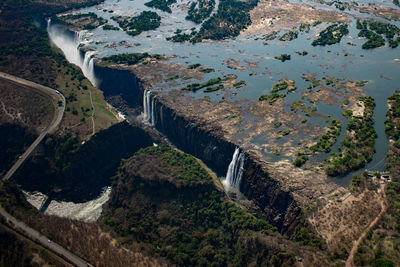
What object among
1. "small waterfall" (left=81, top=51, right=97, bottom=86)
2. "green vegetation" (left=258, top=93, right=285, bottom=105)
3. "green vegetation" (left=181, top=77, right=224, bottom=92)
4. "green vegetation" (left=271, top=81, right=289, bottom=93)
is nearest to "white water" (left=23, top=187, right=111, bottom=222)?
"green vegetation" (left=181, top=77, right=224, bottom=92)

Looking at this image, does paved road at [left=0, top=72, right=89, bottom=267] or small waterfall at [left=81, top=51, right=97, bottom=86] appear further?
small waterfall at [left=81, top=51, right=97, bottom=86]

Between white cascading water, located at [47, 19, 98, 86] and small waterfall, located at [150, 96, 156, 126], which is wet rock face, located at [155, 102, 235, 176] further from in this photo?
white cascading water, located at [47, 19, 98, 86]

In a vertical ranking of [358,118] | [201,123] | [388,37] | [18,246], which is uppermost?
[388,37]

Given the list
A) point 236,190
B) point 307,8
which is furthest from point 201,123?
point 307,8

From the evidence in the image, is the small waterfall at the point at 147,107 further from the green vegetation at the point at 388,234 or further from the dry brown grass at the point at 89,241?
the green vegetation at the point at 388,234

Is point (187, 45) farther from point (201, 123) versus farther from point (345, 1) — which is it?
point (345, 1)

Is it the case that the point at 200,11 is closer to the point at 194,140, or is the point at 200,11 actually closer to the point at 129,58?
the point at 129,58
